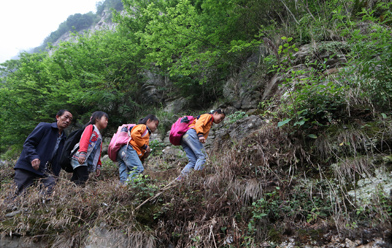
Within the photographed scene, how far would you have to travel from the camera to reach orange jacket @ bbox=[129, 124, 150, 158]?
14.6 ft

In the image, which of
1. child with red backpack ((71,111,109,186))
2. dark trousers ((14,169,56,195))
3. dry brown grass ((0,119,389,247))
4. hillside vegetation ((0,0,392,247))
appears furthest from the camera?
child with red backpack ((71,111,109,186))

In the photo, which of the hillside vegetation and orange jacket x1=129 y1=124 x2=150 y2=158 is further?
orange jacket x1=129 y1=124 x2=150 y2=158

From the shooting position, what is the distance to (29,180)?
3.65 m

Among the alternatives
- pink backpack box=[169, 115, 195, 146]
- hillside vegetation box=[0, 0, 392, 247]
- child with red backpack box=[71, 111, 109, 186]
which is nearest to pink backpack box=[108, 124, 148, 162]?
child with red backpack box=[71, 111, 109, 186]

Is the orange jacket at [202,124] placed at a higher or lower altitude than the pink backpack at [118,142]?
lower

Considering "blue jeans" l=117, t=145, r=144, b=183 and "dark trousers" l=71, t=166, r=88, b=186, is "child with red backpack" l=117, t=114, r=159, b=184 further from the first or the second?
"dark trousers" l=71, t=166, r=88, b=186

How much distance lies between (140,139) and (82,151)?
113 cm

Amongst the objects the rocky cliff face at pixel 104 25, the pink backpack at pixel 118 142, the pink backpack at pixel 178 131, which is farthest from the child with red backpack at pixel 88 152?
the rocky cliff face at pixel 104 25

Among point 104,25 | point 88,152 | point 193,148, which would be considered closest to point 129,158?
point 88,152

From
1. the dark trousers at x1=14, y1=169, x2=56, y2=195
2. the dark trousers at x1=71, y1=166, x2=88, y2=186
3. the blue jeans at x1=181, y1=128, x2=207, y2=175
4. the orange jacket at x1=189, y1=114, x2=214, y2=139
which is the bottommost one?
the blue jeans at x1=181, y1=128, x2=207, y2=175

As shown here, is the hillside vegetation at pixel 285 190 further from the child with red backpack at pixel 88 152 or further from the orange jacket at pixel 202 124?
the orange jacket at pixel 202 124

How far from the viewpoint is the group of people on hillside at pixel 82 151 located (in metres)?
3.64

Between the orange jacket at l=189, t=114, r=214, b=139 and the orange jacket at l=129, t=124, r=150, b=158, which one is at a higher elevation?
the orange jacket at l=129, t=124, r=150, b=158

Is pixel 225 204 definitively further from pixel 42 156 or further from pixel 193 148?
pixel 42 156
